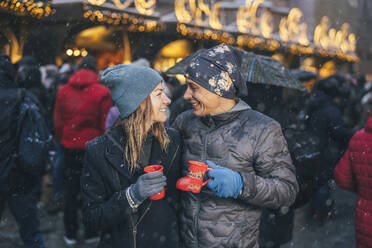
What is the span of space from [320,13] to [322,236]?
24.6 metres

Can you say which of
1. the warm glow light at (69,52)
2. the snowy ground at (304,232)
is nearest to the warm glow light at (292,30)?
the warm glow light at (69,52)

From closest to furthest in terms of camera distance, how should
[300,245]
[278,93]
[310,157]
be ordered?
[310,157] < [278,93] < [300,245]

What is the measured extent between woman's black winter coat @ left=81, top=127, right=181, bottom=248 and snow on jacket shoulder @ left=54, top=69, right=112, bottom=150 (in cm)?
236

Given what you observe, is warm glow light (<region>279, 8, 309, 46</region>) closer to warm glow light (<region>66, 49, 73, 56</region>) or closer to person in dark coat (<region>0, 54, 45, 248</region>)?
warm glow light (<region>66, 49, 73, 56</region>)

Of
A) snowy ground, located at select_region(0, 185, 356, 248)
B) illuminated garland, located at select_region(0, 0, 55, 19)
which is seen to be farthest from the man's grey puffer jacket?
illuminated garland, located at select_region(0, 0, 55, 19)

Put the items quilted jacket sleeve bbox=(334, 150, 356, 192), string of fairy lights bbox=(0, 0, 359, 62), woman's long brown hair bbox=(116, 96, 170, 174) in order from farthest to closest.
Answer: string of fairy lights bbox=(0, 0, 359, 62) < quilted jacket sleeve bbox=(334, 150, 356, 192) < woman's long brown hair bbox=(116, 96, 170, 174)

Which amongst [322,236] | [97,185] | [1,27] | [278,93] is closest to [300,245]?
[322,236]

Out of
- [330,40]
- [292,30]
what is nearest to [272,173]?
[292,30]

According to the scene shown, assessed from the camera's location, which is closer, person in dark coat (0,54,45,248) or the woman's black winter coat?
the woman's black winter coat

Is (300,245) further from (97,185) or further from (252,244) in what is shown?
(97,185)

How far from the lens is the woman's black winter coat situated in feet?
6.52

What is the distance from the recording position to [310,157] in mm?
2898

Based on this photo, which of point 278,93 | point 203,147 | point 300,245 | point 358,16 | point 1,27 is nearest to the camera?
point 203,147

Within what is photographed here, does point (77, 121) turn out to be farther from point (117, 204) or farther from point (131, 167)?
point (117, 204)
